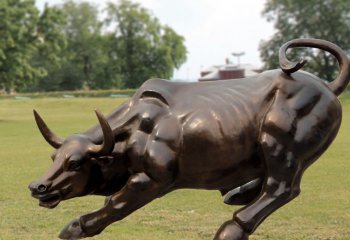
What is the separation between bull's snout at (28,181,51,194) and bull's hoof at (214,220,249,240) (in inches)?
29.3

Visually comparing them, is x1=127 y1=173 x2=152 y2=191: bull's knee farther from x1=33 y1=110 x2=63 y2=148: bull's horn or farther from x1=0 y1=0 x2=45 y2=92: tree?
x1=0 y1=0 x2=45 y2=92: tree

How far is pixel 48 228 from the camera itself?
233 inches

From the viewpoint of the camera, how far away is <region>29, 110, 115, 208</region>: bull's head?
2256 mm

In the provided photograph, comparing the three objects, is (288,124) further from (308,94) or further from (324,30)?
(324,30)

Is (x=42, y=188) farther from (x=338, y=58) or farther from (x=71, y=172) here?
(x=338, y=58)

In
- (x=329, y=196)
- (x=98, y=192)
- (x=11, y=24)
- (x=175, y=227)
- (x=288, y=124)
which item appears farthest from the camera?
(x=11, y=24)

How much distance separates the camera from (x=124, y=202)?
2.28 meters

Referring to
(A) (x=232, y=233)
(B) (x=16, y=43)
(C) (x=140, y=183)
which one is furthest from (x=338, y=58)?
(B) (x=16, y=43)

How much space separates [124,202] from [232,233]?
47 centimetres

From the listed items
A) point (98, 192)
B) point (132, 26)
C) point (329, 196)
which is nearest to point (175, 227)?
point (329, 196)

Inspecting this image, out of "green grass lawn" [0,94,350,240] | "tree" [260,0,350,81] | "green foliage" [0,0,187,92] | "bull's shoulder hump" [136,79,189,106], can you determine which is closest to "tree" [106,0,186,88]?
"green foliage" [0,0,187,92]

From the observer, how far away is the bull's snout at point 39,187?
224cm

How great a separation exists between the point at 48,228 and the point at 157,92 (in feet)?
13.0

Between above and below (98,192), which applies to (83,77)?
below
